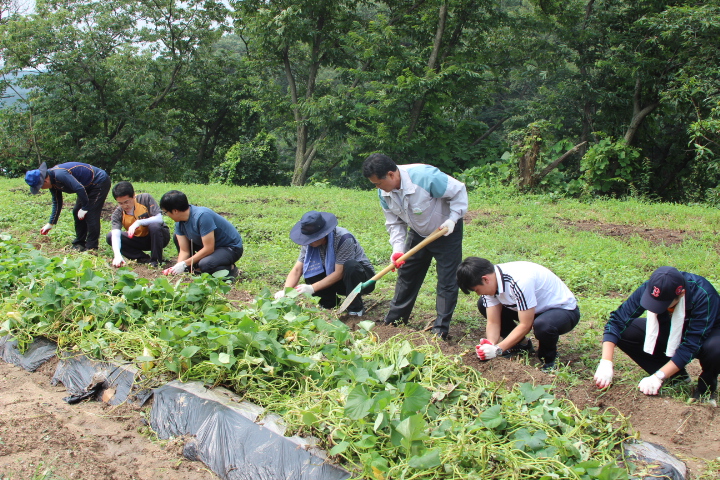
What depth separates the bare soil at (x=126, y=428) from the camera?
2473mm

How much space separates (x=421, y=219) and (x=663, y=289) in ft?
5.36

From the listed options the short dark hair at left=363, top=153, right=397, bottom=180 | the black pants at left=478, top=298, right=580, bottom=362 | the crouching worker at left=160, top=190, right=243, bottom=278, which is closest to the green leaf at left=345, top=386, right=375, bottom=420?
the black pants at left=478, top=298, right=580, bottom=362

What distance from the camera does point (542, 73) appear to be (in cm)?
1355

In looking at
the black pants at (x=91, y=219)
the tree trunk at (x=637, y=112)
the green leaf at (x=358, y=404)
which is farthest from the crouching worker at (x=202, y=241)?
the tree trunk at (x=637, y=112)

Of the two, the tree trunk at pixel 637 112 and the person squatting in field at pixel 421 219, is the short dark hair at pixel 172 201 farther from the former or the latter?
the tree trunk at pixel 637 112

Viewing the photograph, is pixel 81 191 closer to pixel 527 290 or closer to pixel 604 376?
pixel 527 290

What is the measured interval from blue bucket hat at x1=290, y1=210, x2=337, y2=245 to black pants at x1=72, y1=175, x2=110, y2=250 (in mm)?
2996

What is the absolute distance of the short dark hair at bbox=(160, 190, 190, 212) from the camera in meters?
4.71

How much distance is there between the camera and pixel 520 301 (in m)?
3.43

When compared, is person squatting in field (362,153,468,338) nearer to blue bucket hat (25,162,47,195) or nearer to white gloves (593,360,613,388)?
white gloves (593,360,613,388)

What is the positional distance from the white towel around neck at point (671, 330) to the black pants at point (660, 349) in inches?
2.3

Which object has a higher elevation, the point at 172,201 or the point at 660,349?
the point at 172,201

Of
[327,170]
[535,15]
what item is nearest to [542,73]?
[535,15]

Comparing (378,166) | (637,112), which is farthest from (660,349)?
(637,112)
